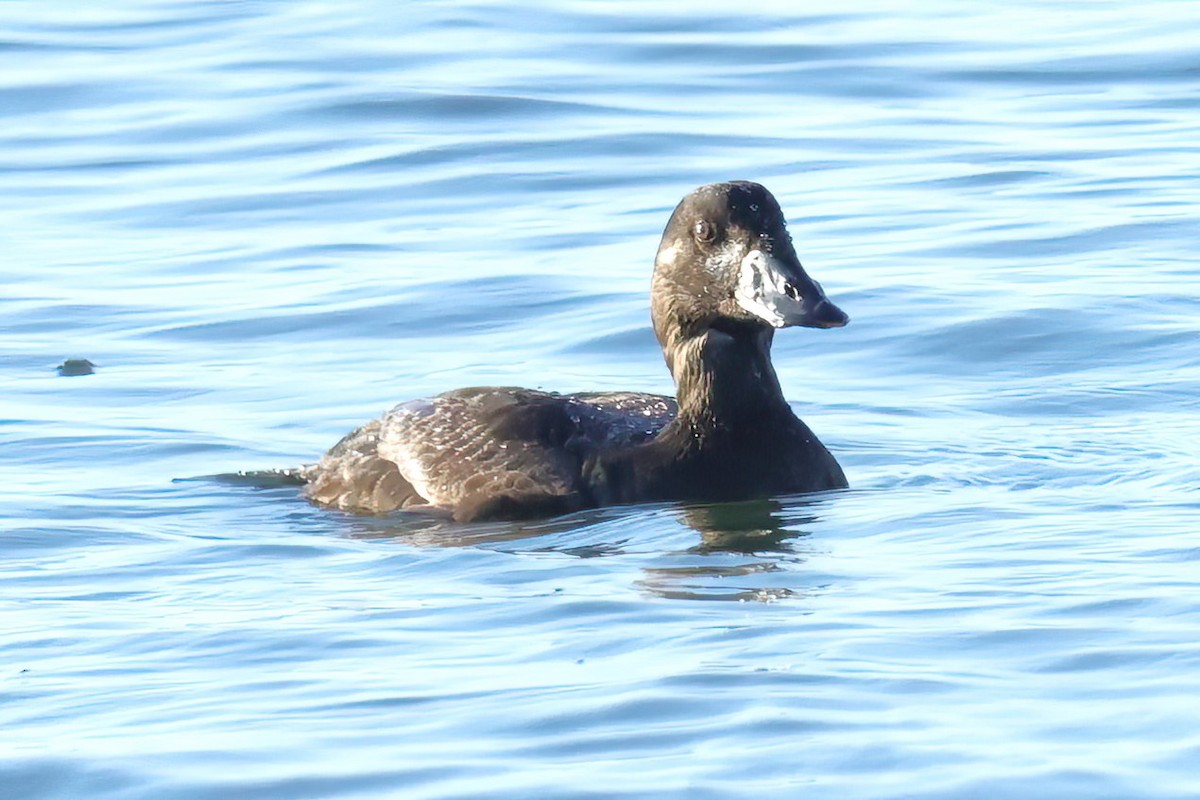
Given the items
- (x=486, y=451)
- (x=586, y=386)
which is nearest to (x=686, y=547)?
(x=486, y=451)

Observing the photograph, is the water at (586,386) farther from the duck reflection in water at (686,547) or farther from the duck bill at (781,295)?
the duck bill at (781,295)

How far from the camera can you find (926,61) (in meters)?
20.1

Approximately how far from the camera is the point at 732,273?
927 cm

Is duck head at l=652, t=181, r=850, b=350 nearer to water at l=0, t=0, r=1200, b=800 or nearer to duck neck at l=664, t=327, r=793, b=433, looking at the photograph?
duck neck at l=664, t=327, r=793, b=433

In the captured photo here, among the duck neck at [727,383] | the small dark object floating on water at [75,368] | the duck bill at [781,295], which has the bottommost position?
the small dark object floating on water at [75,368]

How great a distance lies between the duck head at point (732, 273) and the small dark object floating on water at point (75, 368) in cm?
371

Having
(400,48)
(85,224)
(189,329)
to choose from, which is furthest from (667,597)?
(400,48)

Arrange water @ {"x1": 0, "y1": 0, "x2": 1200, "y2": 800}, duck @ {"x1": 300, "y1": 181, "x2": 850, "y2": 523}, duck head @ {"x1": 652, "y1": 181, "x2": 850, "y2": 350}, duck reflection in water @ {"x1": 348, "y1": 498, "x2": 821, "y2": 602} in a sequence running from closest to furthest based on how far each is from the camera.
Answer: water @ {"x1": 0, "y1": 0, "x2": 1200, "y2": 800} < duck reflection in water @ {"x1": 348, "y1": 498, "x2": 821, "y2": 602} < duck head @ {"x1": 652, "y1": 181, "x2": 850, "y2": 350} < duck @ {"x1": 300, "y1": 181, "x2": 850, "y2": 523}

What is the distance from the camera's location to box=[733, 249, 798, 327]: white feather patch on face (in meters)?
8.99

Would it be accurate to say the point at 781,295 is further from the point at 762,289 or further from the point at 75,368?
the point at 75,368

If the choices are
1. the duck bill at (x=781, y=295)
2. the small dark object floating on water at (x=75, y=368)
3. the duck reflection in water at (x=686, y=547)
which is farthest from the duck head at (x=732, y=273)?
the small dark object floating on water at (x=75, y=368)

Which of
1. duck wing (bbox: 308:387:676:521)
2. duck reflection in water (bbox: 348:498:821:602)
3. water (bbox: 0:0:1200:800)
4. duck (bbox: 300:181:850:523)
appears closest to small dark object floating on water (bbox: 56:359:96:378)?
water (bbox: 0:0:1200:800)

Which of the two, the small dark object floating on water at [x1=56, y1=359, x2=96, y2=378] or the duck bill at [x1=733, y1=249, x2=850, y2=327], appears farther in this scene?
the small dark object floating on water at [x1=56, y1=359, x2=96, y2=378]

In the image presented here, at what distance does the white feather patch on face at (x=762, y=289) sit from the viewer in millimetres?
8992
